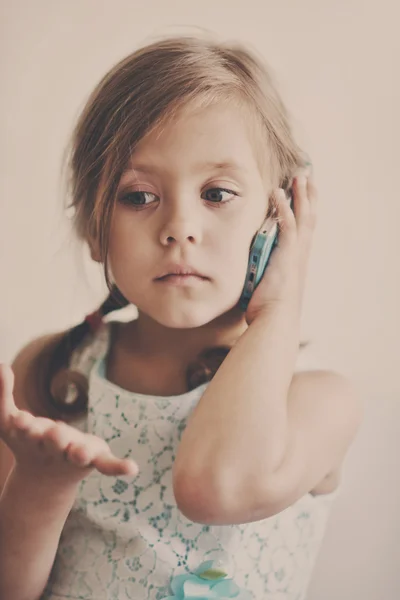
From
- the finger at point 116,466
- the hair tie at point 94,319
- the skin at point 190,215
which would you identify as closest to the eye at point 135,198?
the skin at point 190,215

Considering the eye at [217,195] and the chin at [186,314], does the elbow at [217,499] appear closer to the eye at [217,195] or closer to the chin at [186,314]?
the chin at [186,314]

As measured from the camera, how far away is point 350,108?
3.20 feet

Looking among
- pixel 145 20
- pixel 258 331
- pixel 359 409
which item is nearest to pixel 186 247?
pixel 258 331

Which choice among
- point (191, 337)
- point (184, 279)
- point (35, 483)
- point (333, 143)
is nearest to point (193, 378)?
point (191, 337)

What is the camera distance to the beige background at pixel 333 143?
95 centimetres

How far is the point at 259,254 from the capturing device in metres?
0.80

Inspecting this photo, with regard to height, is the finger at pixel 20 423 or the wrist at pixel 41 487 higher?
the finger at pixel 20 423

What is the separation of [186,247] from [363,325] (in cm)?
36

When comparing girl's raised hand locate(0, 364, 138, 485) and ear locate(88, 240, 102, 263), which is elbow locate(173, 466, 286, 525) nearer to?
girl's raised hand locate(0, 364, 138, 485)

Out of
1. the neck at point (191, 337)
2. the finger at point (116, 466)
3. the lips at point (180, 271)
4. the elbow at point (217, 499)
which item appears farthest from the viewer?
the neck at point (191, 337)

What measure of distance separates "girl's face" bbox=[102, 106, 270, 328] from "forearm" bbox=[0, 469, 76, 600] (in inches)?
9.2

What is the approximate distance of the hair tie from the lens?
987 mm

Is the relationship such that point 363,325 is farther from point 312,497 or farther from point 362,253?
point 312,497

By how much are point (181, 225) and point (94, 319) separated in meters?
0.29
